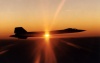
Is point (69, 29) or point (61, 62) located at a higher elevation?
point (69, 29)

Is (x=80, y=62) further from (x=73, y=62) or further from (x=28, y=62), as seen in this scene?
(x=28, y=62)

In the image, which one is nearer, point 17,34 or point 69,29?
point 17,34

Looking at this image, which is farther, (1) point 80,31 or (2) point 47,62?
(1) point 80,31

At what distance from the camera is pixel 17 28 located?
8106cm

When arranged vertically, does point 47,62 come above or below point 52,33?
below

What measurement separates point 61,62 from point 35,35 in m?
33.1

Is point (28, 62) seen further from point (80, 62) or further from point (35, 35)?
point (35, 35)

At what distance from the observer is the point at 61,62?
180ft

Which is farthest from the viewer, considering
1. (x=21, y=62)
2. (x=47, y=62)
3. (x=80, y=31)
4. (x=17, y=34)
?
(x=80, y=31)

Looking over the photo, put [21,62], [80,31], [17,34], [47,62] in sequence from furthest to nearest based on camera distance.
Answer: [80,31]
[17,34]
[21,62]
[47,62]

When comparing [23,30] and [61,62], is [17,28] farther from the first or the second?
[61,62]

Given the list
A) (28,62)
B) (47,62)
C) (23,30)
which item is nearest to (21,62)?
(28,62)

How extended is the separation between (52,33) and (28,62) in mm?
32311

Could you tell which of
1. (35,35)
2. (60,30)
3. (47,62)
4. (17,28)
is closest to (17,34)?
(17,28)
